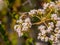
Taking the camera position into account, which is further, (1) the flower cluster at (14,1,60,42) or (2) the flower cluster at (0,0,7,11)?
(2) the flower cluster at (0,0,7,11)

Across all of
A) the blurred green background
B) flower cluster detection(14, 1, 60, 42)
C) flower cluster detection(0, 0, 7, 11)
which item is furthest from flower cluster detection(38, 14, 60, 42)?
flower cluster detection(0, 0, 7, 11)

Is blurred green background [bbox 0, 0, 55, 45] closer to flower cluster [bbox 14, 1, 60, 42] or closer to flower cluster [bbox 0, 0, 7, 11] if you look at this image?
flower cluster [bbox 0, 0, 7, 11]

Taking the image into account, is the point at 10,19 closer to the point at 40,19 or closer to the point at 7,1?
the point at 7,1

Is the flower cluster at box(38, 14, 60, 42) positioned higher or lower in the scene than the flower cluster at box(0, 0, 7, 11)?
lower

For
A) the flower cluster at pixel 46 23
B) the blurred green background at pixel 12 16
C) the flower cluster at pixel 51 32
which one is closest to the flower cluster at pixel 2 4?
the blurred green background at pixel 12 16

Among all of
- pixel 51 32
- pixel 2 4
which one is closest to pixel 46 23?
pixel 51 32

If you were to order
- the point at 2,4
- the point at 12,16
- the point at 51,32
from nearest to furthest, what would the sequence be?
1. the point at 51,32
2. the point at 12,16
3. the point at 2,4

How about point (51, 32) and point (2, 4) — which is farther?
point (2, 4)

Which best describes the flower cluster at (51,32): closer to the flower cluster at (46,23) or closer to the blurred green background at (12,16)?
the flower cluster at (46,23)

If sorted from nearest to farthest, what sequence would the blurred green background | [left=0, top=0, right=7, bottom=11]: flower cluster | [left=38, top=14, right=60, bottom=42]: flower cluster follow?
[left=38, top=14, right=60, bottom=42]: flower cluster
the blurred green background
[left=0, top=0, right=7, bottom=11]: flower cluster

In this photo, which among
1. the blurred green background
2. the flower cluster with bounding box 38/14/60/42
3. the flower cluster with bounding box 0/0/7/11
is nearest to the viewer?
the flower cluster with bounding box 38/14/60/42

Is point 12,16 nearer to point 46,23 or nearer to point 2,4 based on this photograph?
point 2,4
